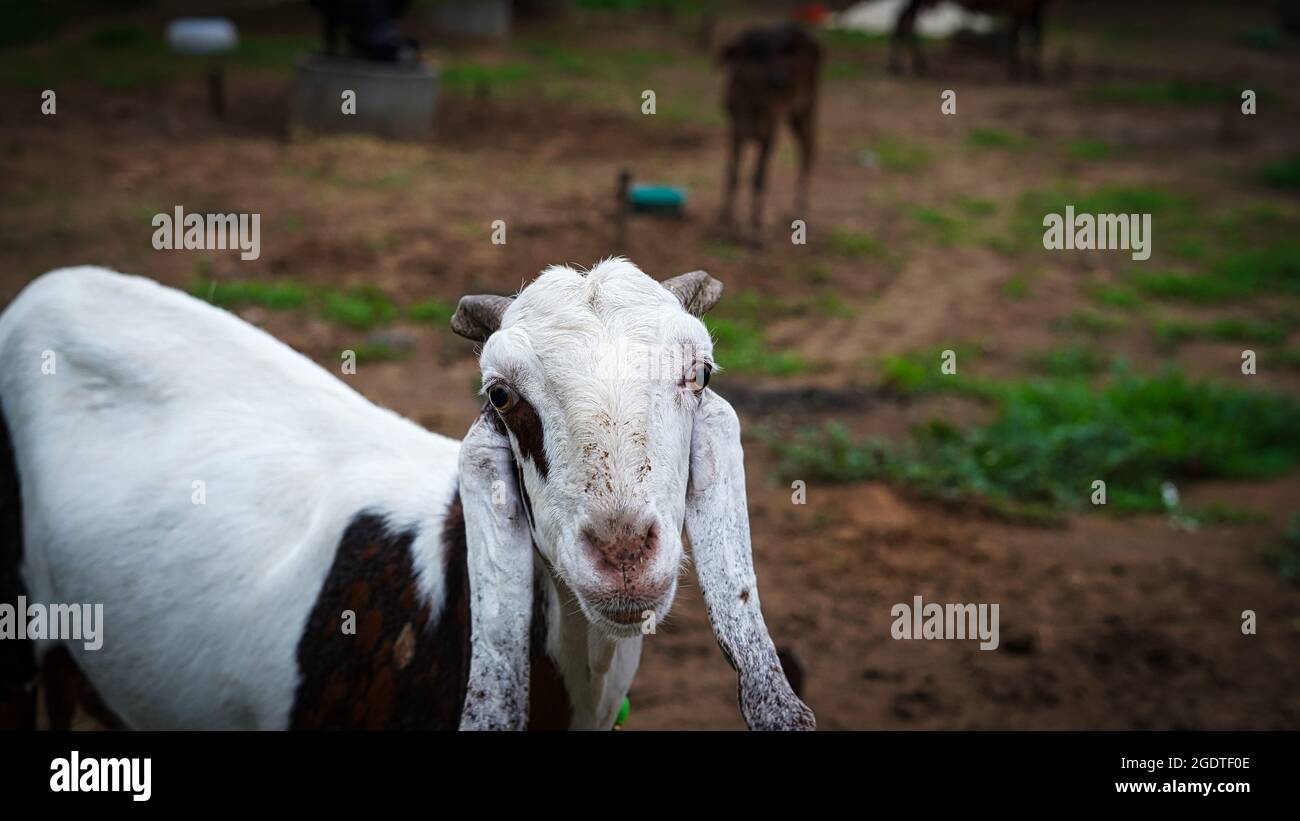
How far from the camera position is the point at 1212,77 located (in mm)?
20000

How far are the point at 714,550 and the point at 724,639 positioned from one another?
0.19 m

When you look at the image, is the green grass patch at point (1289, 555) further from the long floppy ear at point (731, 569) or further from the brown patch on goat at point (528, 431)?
the brown patch on goat at point (528, 431)

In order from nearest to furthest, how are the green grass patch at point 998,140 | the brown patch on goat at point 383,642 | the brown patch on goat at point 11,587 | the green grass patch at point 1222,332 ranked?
the brown patch on goat at point 383,642 < the brown patch on goat at point 11,587 < the green grass patch at point 1222,332 < the green grass patch at point 998,140

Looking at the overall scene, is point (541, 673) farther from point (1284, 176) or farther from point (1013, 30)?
point (1013, 30)

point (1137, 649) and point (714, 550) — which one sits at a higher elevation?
point (714, 550)

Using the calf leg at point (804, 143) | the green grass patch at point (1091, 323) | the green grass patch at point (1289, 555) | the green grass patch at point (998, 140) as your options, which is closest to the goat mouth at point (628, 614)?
the green grass patch at point (1289, 555)

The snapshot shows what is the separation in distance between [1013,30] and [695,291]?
1963 cm

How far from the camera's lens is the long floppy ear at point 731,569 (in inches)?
95.3

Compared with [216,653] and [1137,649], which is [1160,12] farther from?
[216,653]

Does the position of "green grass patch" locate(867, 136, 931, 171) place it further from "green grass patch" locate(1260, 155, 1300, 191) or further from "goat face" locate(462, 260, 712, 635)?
"goat face" locate(462, 260, 712, 635)

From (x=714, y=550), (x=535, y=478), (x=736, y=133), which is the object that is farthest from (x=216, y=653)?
(x=736, y=133)

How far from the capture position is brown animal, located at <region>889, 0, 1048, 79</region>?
2003 centimetres

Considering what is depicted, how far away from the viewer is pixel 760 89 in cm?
1110

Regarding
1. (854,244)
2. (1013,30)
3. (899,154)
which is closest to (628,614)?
(854,244)
